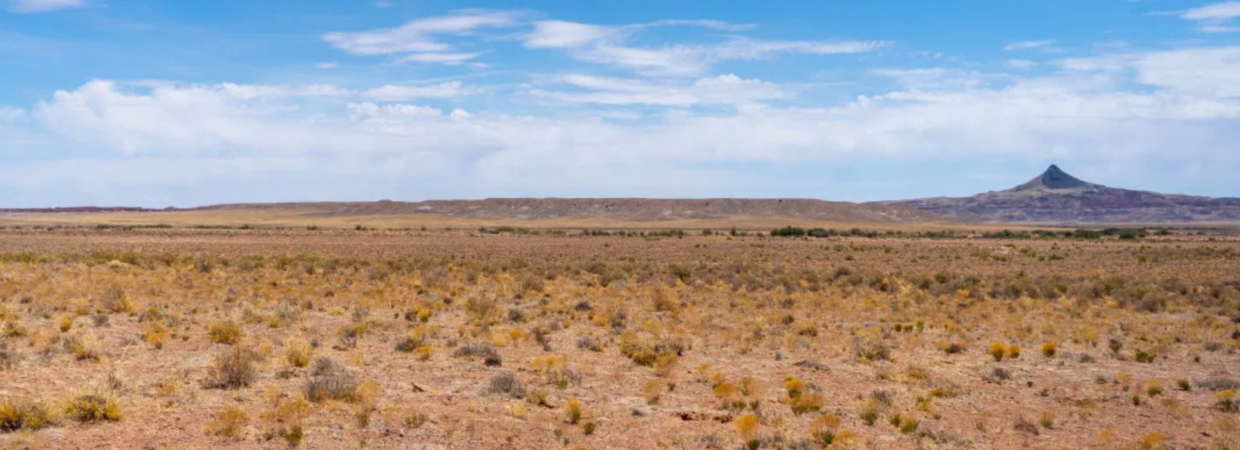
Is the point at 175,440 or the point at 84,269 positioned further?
the point at 84,269

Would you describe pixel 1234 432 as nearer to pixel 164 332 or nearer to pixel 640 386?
pixel 640 386

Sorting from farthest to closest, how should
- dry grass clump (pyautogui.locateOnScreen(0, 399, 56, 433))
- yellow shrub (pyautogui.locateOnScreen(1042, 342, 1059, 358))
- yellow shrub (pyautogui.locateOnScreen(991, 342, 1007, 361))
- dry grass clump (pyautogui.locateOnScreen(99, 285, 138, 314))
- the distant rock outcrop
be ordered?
the distant rock outcrop, dry grass clump (pyautogui.locateOnScreen(99, 285, 138, 314)), yellow shrub (pyautogui.locateOnScreen(1042, 342, 1059, 358)), yellow shrub (pyautogui.locateOnScreen(991, 342, 1007, 361)), dry grass clump (pyautogui.locateOnScreen(0, 399, 56, 433))

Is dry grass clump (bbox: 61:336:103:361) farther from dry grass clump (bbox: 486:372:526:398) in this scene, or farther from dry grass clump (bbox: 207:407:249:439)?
dry grass clump (bbox: 486:372:526:398)

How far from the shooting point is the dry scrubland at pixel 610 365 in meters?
9.72

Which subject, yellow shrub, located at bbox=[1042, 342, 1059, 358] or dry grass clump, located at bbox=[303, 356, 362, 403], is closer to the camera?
dry grass clump, located at bbox=[303, 356, 362, 403]

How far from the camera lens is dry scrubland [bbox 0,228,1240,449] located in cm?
972

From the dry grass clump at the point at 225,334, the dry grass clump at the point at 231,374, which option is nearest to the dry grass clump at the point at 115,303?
the dry grass clump at the point at 225,334

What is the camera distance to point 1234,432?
33.6 feet

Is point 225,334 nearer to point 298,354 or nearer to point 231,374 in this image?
point 298,354

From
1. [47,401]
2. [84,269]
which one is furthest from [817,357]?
[84,269]

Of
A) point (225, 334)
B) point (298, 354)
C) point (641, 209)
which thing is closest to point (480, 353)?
point (298, 354)

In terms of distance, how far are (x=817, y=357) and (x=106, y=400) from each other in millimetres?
10130

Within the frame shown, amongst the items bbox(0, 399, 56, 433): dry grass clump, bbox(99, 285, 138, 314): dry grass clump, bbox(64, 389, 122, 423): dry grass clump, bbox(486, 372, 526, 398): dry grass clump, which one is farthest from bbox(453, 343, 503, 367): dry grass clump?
bbox(99, 285, 138, 314): dry grass clump

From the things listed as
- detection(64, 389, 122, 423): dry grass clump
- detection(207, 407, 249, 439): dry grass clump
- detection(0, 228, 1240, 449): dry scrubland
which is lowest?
detection(0, 228, 1240, 449): dry scrubland
